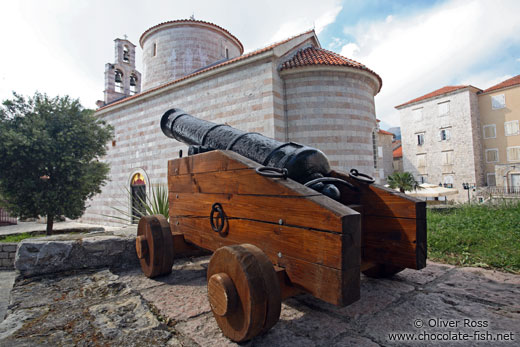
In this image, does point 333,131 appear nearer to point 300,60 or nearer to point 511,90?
point 300,60

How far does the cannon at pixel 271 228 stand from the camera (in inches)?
53.9

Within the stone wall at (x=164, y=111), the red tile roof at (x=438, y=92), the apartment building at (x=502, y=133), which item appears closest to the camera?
the stone wall at (x=164, y=111)

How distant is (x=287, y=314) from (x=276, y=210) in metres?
0.72

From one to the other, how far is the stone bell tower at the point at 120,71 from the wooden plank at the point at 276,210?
18789 mm

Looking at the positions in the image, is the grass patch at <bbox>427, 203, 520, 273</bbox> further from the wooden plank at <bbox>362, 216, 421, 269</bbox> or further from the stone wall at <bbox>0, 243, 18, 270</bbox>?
the stone wall at <bbox>0, 243, 18, 270</bbox>

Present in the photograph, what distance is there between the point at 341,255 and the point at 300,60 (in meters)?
9.31

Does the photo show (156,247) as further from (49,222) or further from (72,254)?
(49,222)

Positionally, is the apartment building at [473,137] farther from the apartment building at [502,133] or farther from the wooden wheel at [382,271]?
the wooden wheel at [382,271]

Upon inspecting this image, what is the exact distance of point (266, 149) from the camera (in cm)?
221

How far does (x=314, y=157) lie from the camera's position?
6.90 ft

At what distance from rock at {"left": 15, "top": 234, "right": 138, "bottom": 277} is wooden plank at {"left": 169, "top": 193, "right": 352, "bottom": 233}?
111cm

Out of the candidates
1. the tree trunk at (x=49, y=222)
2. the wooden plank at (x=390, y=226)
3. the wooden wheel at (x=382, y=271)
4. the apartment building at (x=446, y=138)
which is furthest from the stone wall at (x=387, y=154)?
the wooden plank at (x=390, y=226)

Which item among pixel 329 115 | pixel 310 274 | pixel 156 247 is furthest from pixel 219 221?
pixel 329 115

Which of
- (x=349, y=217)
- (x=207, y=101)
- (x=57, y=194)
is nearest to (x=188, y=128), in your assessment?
(x=349, y=217)
